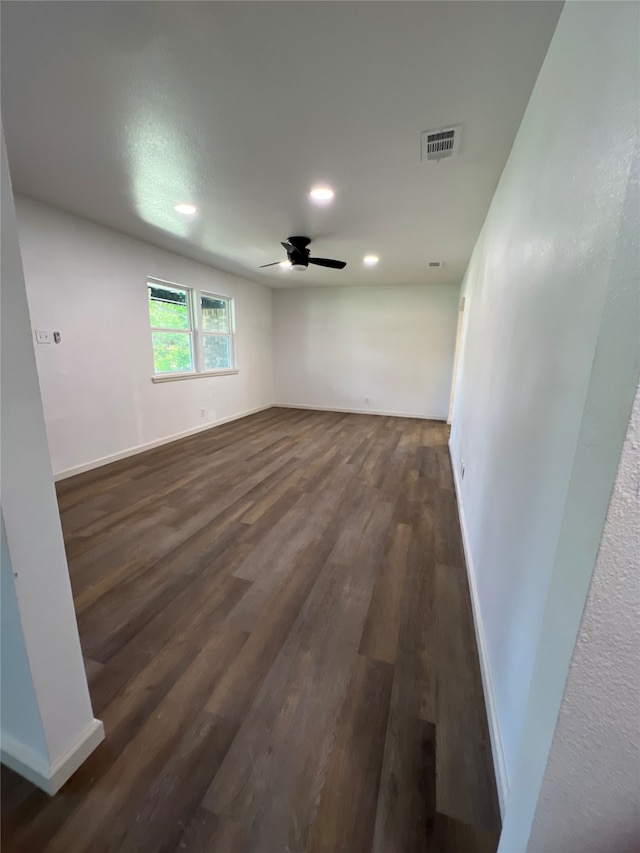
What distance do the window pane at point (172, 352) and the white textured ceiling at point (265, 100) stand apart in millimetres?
1683

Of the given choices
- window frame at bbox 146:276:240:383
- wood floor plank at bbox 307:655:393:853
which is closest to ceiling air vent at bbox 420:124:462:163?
wood floor plank at bbox 307:655:393:853

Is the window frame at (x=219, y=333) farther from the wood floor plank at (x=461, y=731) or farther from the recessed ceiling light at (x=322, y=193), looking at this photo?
the wood floor plank at (x=461, y=731)

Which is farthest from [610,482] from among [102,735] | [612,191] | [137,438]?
[137,438]

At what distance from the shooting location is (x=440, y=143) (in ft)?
6.11

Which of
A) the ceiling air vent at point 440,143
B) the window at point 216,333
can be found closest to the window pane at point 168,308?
the window at point 216,333

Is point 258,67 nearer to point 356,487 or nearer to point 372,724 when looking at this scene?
point 372,724

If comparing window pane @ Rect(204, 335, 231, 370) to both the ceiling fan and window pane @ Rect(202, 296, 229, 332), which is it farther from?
the ceiling fan

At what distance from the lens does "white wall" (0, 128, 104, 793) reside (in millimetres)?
771

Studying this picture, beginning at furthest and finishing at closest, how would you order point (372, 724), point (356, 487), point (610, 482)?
point (356, 487) → point (372, 724) → point (610, 482)

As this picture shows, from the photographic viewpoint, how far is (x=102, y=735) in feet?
3.70

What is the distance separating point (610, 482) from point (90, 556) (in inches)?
102

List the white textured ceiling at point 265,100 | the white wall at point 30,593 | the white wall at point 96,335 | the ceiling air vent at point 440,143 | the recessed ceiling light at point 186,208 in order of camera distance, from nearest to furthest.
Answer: the white wall at point 30,593 < the white textured ceiling at point 265,100 < the ceiling air vent at point 440,143 < the recessed ceiling light at point 186,208 < the white wall at point 96,335

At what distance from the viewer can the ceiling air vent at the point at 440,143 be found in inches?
69.5

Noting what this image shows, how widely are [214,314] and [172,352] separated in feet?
3.77
